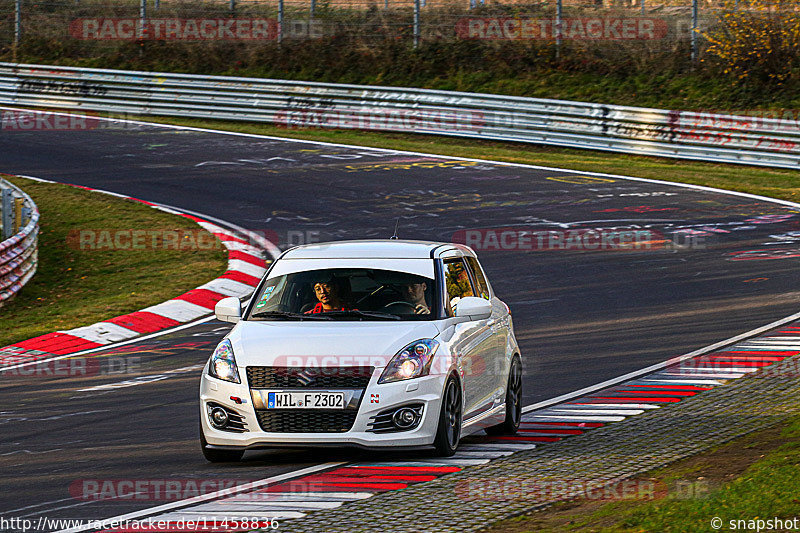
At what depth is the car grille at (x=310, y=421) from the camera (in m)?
8.12

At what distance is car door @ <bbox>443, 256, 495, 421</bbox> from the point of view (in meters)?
8.86

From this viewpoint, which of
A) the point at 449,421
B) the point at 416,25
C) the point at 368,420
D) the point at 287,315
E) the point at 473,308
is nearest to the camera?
the point at 368,420

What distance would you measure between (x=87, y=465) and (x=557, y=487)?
3344mm

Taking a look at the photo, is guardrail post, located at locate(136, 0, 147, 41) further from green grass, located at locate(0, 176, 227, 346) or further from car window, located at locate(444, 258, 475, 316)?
car window, located at locate(444, 258, 475, 316)

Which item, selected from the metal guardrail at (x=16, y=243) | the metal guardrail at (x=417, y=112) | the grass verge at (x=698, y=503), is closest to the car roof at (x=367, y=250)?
the grass verge at (x=698, y=503)

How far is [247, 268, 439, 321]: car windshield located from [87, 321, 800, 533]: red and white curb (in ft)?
3.79

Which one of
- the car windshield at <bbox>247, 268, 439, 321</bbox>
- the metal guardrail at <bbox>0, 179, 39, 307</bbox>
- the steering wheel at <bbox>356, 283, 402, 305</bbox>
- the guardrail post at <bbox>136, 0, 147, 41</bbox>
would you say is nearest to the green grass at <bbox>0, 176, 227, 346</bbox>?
the metal guardrail at <bbox>0, 179, 39, 307</bbox>

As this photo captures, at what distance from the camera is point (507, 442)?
9.23 m

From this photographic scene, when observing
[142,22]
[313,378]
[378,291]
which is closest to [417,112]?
[142,22]

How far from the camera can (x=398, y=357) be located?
8289 mm

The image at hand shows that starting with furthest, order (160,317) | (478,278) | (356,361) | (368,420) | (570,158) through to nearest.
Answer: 1. (570,158)
2. (160,317)
3. (478,278)
4. (356,361)
5. (368,420)

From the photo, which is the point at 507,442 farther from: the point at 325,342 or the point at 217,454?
the point at 217,454

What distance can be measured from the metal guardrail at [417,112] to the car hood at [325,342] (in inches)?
796

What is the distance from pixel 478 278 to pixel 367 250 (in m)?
1.11
